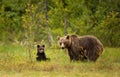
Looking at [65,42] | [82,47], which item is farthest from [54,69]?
[82,47]

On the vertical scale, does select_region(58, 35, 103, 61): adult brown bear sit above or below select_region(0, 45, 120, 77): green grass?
above

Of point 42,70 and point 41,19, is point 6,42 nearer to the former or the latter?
point 41,19

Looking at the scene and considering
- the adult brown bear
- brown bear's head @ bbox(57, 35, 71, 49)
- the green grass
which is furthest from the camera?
the adult brown bear

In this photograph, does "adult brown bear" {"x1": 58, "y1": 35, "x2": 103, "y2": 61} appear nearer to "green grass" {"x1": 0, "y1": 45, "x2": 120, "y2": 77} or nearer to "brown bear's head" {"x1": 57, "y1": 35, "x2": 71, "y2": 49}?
"brown bear's head" {"x1": 57, "y1": 35, "x2": 71, "y2": 49}

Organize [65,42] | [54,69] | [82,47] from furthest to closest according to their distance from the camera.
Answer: [82,47] < [65,42] < [54,69]

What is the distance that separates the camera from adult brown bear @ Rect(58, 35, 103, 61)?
1859 centimetres

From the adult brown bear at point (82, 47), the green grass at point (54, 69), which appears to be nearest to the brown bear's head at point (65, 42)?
the adult brown bear at point (82, 47)

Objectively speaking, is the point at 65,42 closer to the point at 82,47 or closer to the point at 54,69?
the point at 82,47

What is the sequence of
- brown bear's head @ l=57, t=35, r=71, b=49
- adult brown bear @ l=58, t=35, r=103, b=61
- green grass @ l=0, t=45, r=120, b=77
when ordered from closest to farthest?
green grass @ l=0, t=45, r=120, b=77 < brown bear's head @ l=57, t=35, r=71, b=49 < adult brown bear @ l=58, t=35, r=103, b=61

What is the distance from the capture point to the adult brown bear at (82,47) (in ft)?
61.0

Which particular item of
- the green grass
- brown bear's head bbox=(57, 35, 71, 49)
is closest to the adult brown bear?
brown bear's head bbox=(57, 35, 71, 49)

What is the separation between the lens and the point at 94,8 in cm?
3328

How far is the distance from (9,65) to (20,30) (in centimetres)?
2084

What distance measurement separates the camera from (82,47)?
18625 mm
